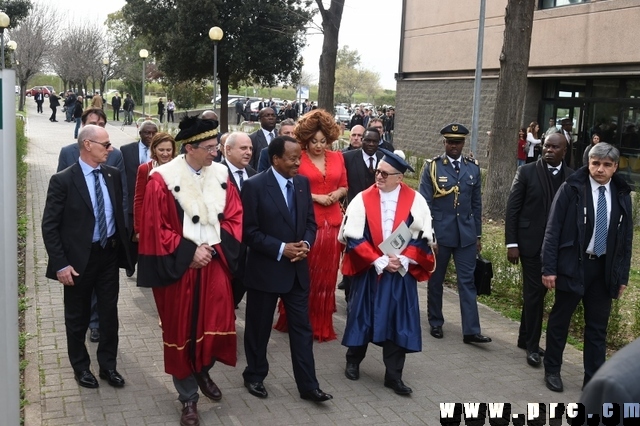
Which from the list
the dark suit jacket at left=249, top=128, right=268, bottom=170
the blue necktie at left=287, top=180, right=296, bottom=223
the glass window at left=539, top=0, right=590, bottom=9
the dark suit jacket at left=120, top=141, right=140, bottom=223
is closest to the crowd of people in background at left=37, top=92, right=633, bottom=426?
the blue necktie at left=287, top=180, right=296, bottom=223

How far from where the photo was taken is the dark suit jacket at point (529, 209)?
693 cm

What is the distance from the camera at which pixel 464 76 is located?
2681 cm

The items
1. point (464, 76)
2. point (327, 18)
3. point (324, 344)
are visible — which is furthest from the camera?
point (464, 76)

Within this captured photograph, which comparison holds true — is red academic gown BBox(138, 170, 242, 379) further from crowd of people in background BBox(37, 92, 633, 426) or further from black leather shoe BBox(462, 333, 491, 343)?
black leather shoe BBox(462, 333, 491, 343)

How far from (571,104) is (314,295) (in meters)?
17.7

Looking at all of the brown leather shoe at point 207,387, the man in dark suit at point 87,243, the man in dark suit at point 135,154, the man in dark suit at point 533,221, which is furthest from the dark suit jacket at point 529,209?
the man in dark suit at point 135,154

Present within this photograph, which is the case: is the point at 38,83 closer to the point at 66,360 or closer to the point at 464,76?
the point at 464,76

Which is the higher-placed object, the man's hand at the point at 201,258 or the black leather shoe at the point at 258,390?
the man's hand at the point at 201,258

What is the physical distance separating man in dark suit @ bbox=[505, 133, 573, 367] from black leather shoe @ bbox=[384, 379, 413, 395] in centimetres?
145

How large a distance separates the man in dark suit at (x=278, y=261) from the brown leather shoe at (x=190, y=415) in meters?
0.69

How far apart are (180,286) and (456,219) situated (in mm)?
3205

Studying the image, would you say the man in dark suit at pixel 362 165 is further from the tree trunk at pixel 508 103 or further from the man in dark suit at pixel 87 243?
the tree trunk at pixel 508 103

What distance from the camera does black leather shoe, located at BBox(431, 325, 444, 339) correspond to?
767 cm

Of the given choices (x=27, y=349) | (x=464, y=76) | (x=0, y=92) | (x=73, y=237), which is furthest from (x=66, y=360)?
(x=464, y=76)
